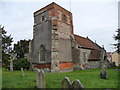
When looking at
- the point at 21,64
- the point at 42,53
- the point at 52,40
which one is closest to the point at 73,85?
the point at 52,40

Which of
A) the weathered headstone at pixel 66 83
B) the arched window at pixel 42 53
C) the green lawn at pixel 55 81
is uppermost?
the arched window at pixel 42 53

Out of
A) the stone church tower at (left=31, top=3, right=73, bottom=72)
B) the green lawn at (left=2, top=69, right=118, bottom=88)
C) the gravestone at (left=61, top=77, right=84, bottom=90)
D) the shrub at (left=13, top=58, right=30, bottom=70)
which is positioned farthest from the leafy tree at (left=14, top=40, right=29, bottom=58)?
the gravestone at (left=61, top=77, right=84, bottom=90)

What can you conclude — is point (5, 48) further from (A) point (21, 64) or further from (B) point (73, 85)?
(B) point (73, 85)

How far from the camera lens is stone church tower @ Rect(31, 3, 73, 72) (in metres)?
18.8

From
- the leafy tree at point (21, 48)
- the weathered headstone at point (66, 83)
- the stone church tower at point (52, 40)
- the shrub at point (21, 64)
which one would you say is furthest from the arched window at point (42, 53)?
the leafy tree at point (21, 48)

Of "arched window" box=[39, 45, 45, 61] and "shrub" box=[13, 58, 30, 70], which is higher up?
"arched window" box=[39, 45, 45, 61]

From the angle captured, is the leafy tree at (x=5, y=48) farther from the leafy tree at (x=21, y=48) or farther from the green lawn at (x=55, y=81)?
the green lawn at (x=55, y=81)

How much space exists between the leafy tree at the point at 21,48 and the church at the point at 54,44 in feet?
64.9

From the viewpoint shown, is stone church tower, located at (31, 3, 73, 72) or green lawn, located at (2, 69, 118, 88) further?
stone church tower, located at (31, 3, 73, 72)

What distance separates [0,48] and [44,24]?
18325 mm

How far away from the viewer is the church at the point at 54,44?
62.0 feet

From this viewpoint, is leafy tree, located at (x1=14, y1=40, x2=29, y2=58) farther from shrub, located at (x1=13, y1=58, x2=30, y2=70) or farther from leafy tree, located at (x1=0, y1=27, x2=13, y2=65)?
shrub, located at (x1=13, y1=58, x2=30, y2=70)

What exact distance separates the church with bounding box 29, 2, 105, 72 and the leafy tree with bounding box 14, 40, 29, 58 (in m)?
19.8

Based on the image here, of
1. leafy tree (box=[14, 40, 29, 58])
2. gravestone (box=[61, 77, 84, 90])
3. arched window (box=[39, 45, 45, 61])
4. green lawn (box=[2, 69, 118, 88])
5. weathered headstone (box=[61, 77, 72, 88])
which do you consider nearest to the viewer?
gravestone (box=[61, 77, 84, 90])
